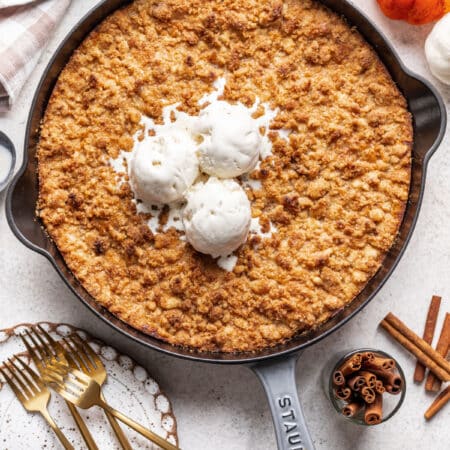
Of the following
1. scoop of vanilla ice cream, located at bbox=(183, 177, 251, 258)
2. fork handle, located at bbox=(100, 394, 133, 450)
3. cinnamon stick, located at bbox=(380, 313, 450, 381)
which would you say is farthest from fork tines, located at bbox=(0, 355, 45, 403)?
cinnamon stick, located at bbox=(380, 313, 450, 381)

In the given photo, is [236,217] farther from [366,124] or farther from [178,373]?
[178,373]

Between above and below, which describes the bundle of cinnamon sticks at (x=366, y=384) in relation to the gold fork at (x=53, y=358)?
above

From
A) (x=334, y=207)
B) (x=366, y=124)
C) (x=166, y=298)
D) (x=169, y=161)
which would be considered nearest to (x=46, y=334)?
(x=166, y=298)

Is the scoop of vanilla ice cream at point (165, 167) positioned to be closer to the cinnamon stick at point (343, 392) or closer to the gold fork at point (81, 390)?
the gold fork at point (81, 390)

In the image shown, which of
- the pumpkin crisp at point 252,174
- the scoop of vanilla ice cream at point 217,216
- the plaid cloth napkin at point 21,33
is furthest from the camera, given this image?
the plaid cloth napkin at point 21,33

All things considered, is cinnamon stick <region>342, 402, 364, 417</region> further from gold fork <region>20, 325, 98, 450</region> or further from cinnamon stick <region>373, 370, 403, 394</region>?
gold fork <region>20, 325, 98, 450</region>

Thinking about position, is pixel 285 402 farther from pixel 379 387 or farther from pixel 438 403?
pixel 438 403

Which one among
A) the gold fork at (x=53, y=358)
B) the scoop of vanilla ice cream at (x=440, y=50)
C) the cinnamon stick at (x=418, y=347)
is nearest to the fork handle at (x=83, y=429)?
the gold fork at (x=53, y=358)
